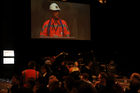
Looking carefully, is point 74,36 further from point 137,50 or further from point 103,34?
point 137,50

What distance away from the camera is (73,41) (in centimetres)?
1069

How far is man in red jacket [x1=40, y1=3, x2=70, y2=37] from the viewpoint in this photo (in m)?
9.94

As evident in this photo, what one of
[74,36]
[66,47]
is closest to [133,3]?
[74,36]

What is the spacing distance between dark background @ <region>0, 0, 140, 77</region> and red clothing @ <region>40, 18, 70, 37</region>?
505 mm

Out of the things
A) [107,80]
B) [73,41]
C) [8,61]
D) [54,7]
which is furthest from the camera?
[73,41]

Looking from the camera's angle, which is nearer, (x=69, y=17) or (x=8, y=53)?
(x=8, y=53)

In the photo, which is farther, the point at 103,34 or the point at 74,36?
the point at 103,34

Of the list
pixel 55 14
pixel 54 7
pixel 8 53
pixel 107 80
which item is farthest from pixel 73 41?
pixel 107 80

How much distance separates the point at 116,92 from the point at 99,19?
8.85m

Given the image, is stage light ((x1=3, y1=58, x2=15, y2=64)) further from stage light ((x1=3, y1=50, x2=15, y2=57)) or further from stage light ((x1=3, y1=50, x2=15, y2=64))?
stage light ((x1=3, y1=50, x2=15, y2=57))

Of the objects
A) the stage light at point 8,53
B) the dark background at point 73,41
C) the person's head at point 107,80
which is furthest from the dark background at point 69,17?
the person's head at point 107,80

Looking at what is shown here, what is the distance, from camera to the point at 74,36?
34.1 feet

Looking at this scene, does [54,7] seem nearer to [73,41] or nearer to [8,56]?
[73,41]

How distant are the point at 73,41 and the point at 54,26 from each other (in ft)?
4.39
